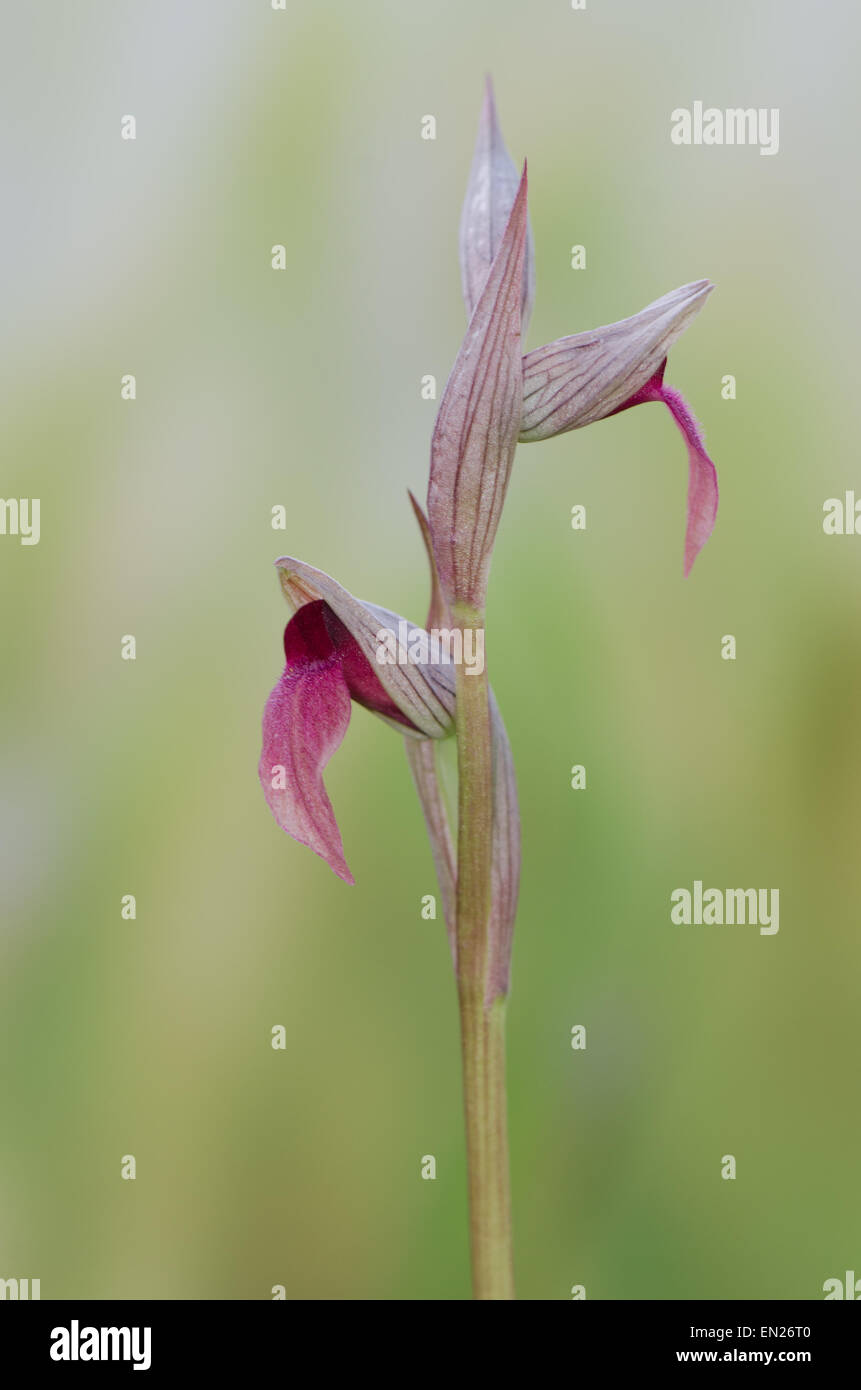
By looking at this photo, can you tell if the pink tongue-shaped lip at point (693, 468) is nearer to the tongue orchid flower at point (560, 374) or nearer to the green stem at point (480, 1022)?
the tongue orchid flower at point (560, 374)

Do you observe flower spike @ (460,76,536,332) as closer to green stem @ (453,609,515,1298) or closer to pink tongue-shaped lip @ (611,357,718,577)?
pink tongue-shaped lip @ (611,357,718,577)

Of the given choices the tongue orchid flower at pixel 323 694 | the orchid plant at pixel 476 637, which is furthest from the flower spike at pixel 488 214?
the tongue orchid flower at pixel 323 694

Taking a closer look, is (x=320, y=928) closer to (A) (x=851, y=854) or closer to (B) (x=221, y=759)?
(B) (x=221, y=759)

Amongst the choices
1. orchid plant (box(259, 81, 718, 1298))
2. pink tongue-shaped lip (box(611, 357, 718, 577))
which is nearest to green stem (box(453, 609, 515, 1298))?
orchid plant (box(259, 81, 718, 1298))

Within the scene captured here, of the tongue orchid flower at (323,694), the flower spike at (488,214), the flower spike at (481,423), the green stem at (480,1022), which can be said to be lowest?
the green stem at (480,1022)

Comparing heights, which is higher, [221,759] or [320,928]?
[221,759]

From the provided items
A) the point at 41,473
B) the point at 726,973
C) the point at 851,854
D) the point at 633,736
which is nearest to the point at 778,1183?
the point at 726,973

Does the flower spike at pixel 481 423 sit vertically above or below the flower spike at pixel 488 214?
below
